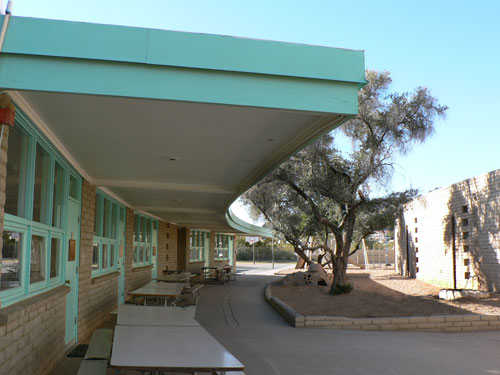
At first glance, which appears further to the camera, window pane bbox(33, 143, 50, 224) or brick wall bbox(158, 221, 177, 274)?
brick wall bbox(158, 221, 177, 274)

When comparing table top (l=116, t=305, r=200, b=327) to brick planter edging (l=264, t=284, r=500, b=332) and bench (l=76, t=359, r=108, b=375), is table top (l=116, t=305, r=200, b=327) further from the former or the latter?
brick planter edging (l=264, t=284, r=500, b=332)

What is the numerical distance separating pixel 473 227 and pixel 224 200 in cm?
814

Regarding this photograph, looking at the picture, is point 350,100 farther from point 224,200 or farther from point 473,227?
point 473,227

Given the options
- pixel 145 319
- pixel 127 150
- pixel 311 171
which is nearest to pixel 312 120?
pixel 127 150

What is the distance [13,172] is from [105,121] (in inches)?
38.7

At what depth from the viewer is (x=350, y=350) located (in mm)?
7426

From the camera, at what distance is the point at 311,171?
14.1 metres

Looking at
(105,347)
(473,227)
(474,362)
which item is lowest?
(474,362)

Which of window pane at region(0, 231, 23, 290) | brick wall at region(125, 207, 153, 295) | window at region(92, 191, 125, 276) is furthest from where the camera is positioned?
brick wall at region(125, 207, 153, 295)

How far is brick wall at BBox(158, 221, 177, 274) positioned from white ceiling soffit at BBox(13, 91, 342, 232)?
9556 millimetres

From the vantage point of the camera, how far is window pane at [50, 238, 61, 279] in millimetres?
6352

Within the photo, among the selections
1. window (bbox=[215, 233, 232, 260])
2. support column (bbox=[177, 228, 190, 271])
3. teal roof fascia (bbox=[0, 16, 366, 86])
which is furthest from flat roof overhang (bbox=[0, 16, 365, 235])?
window (bbox=[215, 233, 232, 260])

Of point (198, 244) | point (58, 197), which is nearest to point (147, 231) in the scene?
point (58, 197)

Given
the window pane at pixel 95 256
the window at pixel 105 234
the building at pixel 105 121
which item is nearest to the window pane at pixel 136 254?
the window at pixel 105 234
